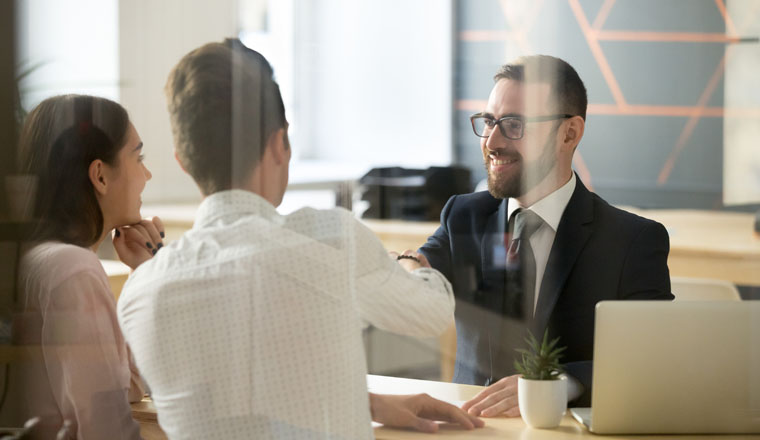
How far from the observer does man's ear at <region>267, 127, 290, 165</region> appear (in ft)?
5.32

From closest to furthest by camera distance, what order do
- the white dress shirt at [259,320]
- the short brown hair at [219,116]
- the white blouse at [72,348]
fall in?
the white dress shirt at [259,320] < the short brown hair at [219,116] < the white blouse at [72,348]

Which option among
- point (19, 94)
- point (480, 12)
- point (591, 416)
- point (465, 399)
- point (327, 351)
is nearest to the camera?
point (327, 351)

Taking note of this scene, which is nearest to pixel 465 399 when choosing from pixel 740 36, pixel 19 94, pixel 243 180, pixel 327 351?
pixel 327 351

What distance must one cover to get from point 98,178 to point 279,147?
452mm

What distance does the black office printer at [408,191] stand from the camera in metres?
1.81

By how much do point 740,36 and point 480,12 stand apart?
53cm

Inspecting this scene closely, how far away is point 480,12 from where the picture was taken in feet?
5.89

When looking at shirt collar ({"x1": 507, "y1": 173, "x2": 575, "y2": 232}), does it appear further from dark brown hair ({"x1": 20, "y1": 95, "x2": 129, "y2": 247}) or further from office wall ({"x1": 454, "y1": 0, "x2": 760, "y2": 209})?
dark brown hair ({"x1": 20, "y1": 95, "x2": 129, "y2": 247})

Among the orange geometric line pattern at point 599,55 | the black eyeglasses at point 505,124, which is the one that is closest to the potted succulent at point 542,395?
the black eyeglasses at point 505,124

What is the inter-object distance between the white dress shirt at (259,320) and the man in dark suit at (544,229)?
0.35 m

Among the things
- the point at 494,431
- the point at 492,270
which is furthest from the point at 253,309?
the point at 492,270

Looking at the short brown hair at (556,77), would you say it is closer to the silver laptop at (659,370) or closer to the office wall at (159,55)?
the silver laptop at (659,370)

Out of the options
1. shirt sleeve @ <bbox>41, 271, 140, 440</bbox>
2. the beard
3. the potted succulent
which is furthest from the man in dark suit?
shirt sleeve @ <bbox>41, 271, 140, 440</bbox>

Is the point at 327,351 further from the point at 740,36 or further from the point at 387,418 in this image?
the point at 740,36
